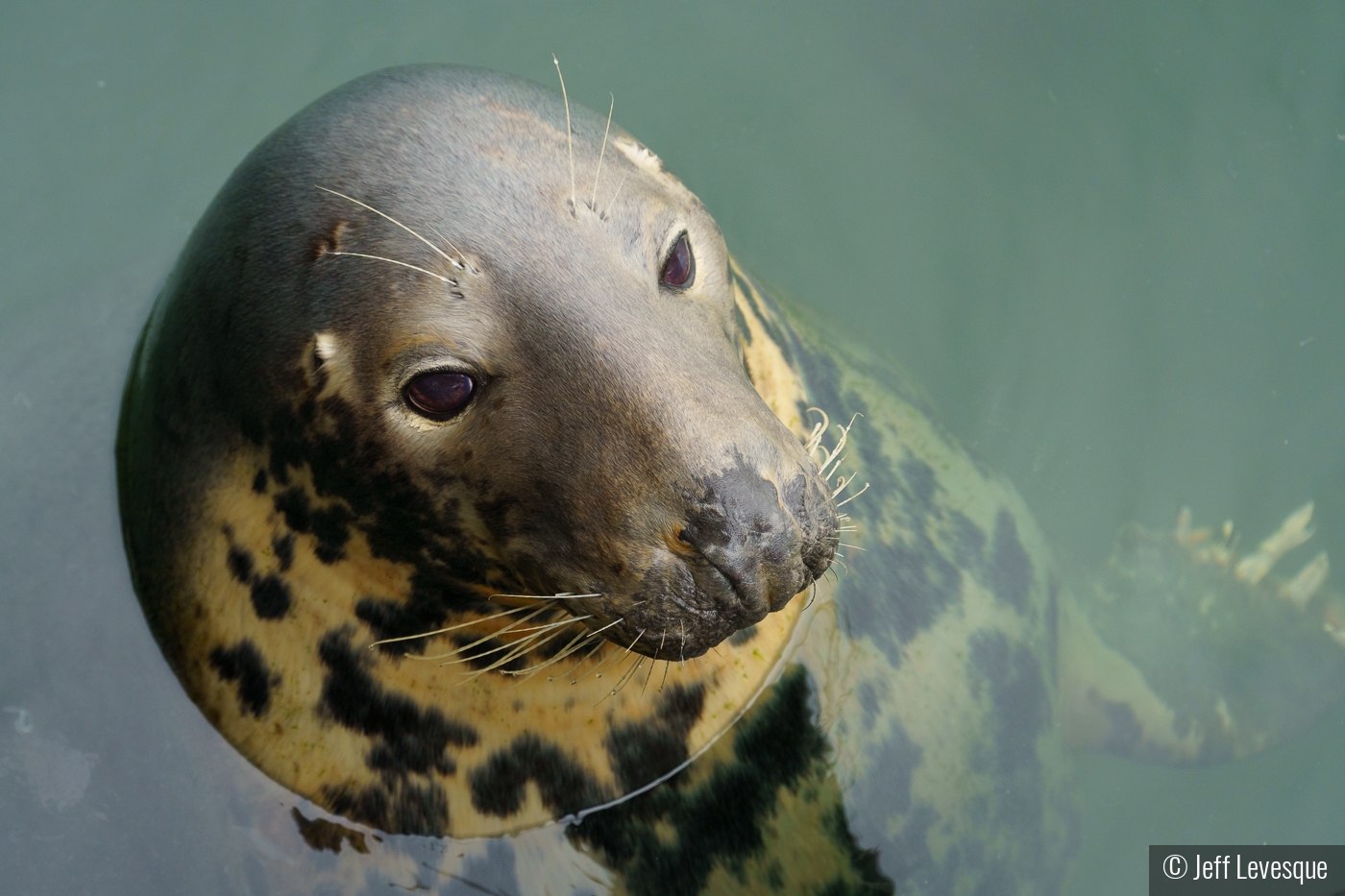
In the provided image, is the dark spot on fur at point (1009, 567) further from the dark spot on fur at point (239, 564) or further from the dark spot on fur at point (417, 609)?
the dark spot on fur at point (239, 564)

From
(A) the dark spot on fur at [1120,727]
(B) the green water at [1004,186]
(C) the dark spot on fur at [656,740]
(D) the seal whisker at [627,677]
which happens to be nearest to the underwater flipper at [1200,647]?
(A) the dark spot on fur at [1120,727]

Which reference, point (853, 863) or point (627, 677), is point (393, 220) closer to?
point (627, 677)

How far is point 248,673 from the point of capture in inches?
83.7

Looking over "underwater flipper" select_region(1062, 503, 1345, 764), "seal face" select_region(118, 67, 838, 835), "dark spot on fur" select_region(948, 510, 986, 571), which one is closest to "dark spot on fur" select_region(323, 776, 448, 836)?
"seal face" select_region(118, 67, 838, 835)

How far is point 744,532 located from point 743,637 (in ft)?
2.71

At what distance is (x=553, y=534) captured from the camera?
5.84 ft

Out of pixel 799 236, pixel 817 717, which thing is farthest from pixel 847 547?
pixel 799 236

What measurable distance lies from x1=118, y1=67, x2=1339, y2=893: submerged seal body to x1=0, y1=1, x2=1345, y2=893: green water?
5.42 feet

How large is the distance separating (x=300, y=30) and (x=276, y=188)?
9.59ft

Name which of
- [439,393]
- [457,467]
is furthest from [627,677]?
[439,393]

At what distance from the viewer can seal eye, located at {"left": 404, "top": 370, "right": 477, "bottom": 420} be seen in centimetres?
173

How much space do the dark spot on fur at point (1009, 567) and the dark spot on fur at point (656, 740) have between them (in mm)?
1027

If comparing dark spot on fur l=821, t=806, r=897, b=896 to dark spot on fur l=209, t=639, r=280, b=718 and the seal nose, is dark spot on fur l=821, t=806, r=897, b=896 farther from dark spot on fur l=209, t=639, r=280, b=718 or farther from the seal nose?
dark spot on fur l=209, t=639, r=280, b=718

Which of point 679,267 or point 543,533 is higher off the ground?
point 679,267
